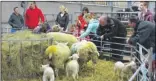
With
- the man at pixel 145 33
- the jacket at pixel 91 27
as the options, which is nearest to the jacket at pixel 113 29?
the jacket at pixel 91 27

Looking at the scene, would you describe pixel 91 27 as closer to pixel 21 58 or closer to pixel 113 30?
pixel 113 30

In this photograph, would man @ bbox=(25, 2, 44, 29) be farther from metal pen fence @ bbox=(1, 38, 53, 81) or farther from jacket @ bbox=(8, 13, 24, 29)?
metal pen fence @ bbox=(1, 38, 53, 81)

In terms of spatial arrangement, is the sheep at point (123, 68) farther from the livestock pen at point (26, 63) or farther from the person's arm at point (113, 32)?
the person's arm at point (113, 32)

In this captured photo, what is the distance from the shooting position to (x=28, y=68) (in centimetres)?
637

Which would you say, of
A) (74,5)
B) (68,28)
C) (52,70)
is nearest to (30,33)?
(52,70)

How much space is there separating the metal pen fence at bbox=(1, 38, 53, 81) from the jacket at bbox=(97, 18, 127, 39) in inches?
85.6

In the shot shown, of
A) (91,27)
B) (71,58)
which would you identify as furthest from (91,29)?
(71,58)

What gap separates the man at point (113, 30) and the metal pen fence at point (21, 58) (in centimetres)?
214

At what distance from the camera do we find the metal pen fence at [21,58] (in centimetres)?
622

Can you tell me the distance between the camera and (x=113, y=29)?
8.20 metres

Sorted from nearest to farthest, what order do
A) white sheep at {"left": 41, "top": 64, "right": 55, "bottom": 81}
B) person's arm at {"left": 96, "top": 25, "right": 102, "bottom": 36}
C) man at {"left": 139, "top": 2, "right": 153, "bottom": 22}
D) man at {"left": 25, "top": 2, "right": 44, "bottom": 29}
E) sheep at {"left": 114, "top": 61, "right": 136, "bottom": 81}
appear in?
white sheep at {"left": 41, "top": 64, "right": 55, "bottom": 81} < sheep at {"left": 114, "top": 61, "right": 136, "bottom": 81} < man at {"left": 139, "top": 2, "right": 153, "bottom": 22} < person's arm at {"left": 96, "top": 25, "right": 102, "bottom": 36} < man at {"left": 25, "top": 2, "right": 44, "bottom": 29}

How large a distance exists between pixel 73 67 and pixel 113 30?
228 centimetres

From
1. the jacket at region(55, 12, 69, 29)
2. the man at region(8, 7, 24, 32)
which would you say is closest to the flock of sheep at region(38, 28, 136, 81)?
the man at region(8, 7, 24, 32)

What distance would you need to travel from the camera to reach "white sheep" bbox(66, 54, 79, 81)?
6223 mm
